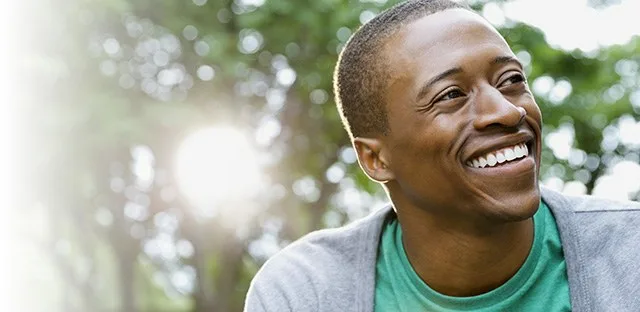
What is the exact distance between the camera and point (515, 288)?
3180mm

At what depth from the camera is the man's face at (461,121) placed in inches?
121

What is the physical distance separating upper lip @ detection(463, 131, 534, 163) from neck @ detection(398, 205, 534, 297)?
244 mm

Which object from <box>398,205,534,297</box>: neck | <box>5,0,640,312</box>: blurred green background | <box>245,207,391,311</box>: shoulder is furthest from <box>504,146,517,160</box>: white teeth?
<box>5,0,640,312</box>: blurred green background

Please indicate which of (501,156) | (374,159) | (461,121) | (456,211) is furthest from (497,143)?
(374,159)

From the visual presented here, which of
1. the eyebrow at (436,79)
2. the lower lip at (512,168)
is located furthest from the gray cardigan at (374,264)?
the eyebrow at (436,79)

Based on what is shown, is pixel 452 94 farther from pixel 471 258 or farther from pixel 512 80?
pixel 471 258

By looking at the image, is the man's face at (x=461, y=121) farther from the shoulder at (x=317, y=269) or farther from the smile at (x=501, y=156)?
the shoulder at (x=317, y=269)

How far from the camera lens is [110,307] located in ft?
57.4

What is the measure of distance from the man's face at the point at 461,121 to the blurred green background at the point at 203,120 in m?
6.87

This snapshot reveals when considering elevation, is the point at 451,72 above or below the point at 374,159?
above

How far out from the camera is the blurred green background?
1097 centimetres

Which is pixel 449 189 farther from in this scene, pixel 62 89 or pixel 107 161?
pixel 107 161

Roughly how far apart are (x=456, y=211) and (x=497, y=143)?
27 cm

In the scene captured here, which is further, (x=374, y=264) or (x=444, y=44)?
(x=374, y=264)
